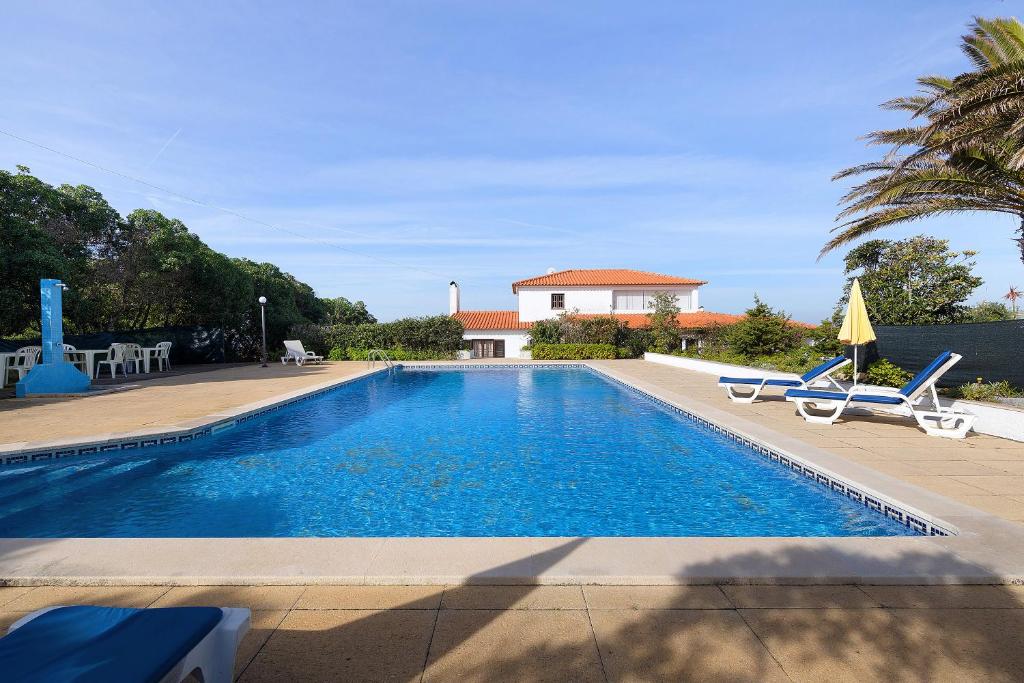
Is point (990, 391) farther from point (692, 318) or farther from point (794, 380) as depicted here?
point (692, 318)

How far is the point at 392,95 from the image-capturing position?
18312 millimetres

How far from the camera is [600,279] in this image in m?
34.2

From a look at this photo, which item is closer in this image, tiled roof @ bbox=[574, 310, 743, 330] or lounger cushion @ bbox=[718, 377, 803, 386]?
lounger cushion @ bbox=[718, 377, 803, 386]

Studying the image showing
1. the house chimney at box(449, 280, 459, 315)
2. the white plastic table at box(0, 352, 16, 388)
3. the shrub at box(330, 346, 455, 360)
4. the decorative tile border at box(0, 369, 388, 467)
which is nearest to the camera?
the decorative tile border at box(0, 369, 388, 467)

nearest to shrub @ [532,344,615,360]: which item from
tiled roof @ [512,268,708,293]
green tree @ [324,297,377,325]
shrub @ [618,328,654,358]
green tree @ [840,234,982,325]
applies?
shrub @ [618,328,654,358]

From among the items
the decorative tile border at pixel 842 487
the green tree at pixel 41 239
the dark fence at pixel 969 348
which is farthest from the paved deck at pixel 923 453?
the green tree at pixel 41 239

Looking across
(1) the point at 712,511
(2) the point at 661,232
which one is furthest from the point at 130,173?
(2) the point at 661,232

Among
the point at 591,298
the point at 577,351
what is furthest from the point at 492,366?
the point at 591,298

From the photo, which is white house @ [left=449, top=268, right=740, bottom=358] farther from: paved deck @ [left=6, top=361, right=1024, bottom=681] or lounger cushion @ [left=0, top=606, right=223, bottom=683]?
lounger cushion @ [left=0, top=606, right=223, bottom=683]

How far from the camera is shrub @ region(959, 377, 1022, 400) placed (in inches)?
339

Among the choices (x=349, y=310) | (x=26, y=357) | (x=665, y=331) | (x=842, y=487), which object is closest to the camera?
(x=842, y=487)

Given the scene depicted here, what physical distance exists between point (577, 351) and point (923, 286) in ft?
45.3

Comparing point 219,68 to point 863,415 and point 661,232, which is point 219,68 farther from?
point 661,232

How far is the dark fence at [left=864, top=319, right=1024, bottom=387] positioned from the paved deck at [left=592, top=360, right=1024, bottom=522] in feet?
6.13
